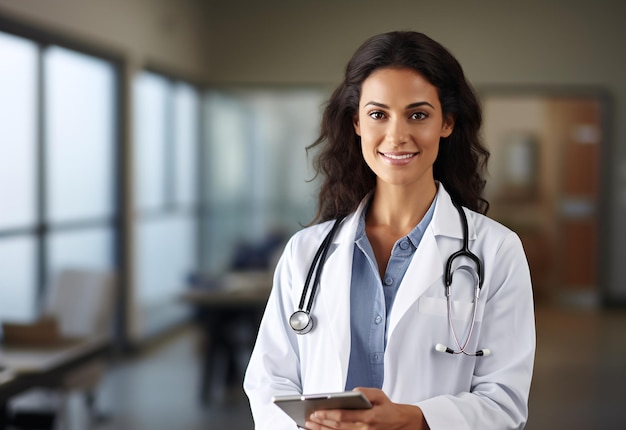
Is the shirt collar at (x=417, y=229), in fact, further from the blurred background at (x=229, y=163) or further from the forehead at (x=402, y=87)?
the blurred background at (x=229, y=163)

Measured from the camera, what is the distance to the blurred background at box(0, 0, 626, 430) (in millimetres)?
4980

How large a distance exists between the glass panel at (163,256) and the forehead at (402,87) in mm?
4985

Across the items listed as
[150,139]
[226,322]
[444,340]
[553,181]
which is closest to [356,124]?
[444,340]

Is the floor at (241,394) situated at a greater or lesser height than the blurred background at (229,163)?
lesser

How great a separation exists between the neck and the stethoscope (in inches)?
2.3

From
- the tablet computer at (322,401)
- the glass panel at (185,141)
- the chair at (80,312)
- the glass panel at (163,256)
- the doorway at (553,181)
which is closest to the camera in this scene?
the tablet computer at (322,401)

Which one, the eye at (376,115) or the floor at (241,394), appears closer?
the eye at (376,115)

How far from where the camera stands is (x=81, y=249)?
5727 millimetres

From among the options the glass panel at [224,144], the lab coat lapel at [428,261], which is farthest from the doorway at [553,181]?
the lab coat lapel at [428,261]

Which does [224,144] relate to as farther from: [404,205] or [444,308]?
[444,308]

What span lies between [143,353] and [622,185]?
4.96 m

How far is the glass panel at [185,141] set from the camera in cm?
795

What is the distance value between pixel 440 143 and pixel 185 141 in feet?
22.2

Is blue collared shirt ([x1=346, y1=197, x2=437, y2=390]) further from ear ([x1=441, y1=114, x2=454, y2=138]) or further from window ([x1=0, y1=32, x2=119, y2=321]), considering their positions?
window ([x1=0, y1=32, x2=119, y2=321])
